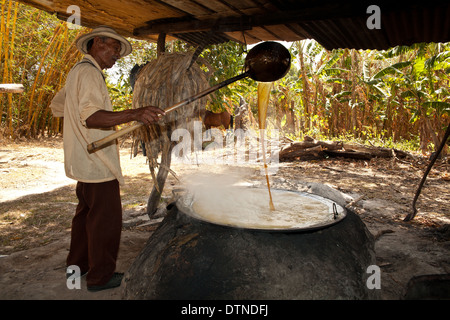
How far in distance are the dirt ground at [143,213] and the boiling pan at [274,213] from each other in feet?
2.25

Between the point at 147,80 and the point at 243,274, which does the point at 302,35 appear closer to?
the point at 147,80

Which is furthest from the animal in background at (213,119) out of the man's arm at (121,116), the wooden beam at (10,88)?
the wooden beam at (10,88)

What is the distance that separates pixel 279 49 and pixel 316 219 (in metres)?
1.42

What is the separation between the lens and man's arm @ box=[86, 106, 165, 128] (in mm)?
1923

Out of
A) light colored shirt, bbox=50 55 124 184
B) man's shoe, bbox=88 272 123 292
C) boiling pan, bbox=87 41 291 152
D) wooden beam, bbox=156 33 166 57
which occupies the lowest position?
man's shoe, bbox=88 272 123 292

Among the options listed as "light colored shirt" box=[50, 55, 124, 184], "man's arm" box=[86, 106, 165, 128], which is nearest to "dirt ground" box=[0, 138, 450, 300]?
"light colored shirt" box=[50, 55, 124, 184]

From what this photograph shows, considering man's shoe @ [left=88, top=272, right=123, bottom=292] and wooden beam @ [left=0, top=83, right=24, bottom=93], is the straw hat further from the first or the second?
man's shoe @ [left=88, top=272, right=123, bottom=292]

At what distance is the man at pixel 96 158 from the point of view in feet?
7.00

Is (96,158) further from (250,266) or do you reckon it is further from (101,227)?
(250,266)

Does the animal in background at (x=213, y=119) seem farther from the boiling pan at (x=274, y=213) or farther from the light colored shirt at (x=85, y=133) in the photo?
the light colored shirt at (x=85, y=133)

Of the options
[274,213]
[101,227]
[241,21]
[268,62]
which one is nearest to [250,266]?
[274,213]
